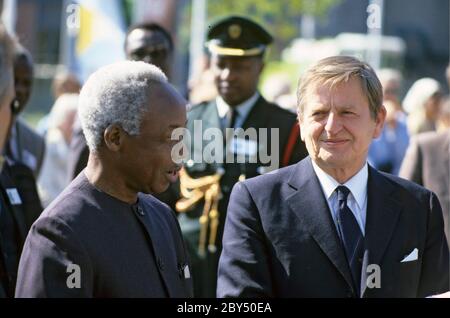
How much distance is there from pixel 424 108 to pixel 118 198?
7.61m

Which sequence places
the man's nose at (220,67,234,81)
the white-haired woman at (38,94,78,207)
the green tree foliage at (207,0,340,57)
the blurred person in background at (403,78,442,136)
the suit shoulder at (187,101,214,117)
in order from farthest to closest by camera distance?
the green tree foliage at (207,0,340,57), the blurred person in background at (403,78,442,136), the white-haired woman at (38,94,78,207), the suit shoulder at (187,101,214,117), the man's nose at (220,67,234,81)

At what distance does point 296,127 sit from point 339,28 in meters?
35.9

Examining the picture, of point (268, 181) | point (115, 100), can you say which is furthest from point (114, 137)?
point (268, 181)

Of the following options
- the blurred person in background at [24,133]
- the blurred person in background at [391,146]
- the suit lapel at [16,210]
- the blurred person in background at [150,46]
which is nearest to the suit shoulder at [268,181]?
the suit lapel at [16,210]

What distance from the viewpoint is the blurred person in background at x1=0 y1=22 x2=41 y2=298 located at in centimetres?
383

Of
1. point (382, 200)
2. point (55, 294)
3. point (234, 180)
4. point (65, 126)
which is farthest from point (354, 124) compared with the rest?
point (65, 126)

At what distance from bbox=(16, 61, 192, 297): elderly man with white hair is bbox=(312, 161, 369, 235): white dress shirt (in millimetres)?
708

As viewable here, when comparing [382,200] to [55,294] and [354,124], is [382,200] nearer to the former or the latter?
[354,124]

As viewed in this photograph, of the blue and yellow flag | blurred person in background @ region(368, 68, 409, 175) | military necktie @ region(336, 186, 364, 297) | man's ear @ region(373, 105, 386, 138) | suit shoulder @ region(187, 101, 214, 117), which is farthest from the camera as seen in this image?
the blue and yellow flag

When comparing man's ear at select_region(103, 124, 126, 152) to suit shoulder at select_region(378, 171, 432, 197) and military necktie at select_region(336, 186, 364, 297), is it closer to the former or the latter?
military necktie at select_region(336, 186, 364, 297)

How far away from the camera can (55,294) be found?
3.16 meters

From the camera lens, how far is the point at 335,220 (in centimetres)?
399

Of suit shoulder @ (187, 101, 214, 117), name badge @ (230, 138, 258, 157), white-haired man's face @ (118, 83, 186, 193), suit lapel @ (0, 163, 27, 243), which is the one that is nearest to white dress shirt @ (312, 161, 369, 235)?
Result: white-haired man's face @ (118, 83, 186, 193)

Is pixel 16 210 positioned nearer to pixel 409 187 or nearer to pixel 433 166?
pixel 409 187
